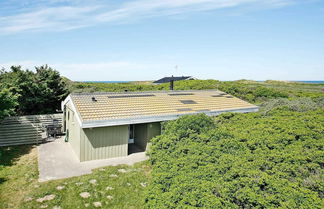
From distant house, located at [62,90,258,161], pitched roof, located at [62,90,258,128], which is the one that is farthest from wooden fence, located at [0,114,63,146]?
pitched roof, located at [62,90,258,128]

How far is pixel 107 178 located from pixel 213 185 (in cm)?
550

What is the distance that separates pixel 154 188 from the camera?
4.90 m

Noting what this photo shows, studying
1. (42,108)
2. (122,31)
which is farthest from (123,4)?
(42,108)

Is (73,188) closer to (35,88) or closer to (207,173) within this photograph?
(207,173)

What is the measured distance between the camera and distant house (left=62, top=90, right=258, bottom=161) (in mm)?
10008

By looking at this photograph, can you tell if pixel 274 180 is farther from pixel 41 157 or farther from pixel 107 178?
pixel 41 157

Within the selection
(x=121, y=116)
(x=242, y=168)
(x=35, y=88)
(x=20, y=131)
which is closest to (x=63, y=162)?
(x=121, y=116)

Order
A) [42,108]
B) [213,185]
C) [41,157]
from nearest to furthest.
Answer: [213,185]
[41,157]
[42,108]

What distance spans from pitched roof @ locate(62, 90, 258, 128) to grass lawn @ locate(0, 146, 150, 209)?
2446 millimetres

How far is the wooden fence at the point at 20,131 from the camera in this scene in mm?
12374

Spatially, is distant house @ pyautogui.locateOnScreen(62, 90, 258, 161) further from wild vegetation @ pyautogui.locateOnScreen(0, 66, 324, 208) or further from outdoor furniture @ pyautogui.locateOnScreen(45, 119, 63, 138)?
wild vegetation @ pyautogui.locateOnScreen(0, 66, 324, 208)

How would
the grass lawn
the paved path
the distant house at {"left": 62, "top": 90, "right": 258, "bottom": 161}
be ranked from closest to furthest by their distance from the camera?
the grass lawn < the paved path < the distant house at {"left": 62, "top": 90, "right": 258, "bottom": 161}

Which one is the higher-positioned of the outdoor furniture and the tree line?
the tree line

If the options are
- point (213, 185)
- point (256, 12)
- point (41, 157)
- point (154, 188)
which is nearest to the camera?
point (213, 185)
